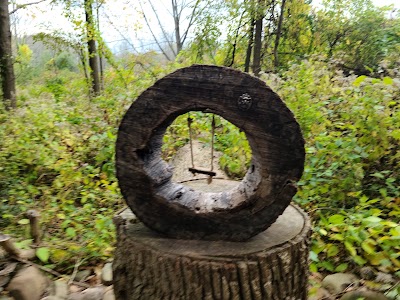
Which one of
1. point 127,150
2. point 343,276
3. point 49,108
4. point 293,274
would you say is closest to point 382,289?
point 343,276

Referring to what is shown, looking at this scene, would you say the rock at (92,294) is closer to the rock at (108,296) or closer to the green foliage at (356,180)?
the rock at (108,296)

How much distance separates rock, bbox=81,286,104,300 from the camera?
2459mm

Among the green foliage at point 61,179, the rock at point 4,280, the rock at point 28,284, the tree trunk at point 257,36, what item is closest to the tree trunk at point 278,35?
the tree trunk at point 257,36

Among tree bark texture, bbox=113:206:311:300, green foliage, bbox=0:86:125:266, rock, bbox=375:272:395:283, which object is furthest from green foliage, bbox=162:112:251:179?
tree bark texture, bbox=113:206:311:300

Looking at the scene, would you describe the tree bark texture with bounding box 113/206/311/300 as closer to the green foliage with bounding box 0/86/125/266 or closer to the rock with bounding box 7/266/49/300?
the rock with bounding box 7/266/49/300

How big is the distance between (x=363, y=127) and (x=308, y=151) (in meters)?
0.56

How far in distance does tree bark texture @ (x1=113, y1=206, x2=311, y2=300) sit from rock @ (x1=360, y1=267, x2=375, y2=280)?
1035mm

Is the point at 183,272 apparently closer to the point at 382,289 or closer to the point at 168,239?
the point at 168,239

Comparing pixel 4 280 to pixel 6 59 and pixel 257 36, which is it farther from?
pixel 257 36

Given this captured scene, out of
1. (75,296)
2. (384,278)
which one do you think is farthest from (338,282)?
(75,296)

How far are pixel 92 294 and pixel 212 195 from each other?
50.5 inches

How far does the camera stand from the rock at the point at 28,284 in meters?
2.39

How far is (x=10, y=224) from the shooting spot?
3.23 metres

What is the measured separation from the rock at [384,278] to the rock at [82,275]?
82.7 inches
